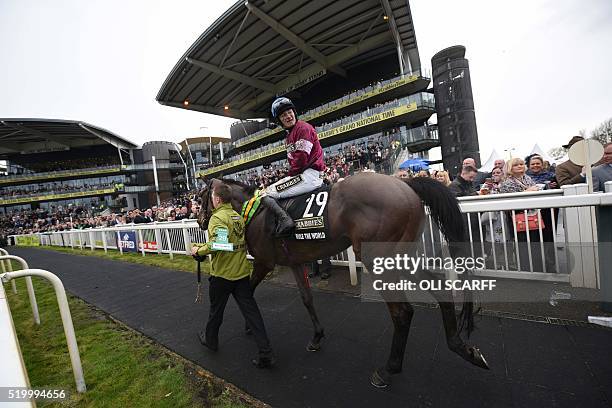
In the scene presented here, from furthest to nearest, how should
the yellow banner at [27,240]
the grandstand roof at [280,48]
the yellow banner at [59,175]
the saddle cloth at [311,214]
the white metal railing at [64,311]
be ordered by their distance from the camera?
1. the yellow banner at [59,175]
2. the yellow banner at [27,240]
3. the grandstand roof at [280,48]
4. the saddle cloth at [311,214]
5. the white metal railing at [64,311]

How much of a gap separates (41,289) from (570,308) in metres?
10.4

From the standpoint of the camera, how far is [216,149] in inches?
2261

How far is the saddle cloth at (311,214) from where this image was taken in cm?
291

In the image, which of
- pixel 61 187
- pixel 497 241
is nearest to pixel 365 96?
pixel 497 241

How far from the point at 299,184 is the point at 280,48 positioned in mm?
25156

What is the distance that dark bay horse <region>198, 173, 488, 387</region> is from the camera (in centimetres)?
239

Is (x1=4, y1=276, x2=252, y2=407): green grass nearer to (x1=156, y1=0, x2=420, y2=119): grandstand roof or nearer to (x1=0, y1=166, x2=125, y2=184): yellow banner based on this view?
(x1=156, y1=0, x2=420, y2=119): grandstand roof

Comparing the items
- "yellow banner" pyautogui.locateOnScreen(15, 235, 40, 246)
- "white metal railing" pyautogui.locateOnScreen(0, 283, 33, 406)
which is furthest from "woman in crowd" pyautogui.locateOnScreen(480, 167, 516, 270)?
"yellow banner" pyautogui.locateOnScreen(15, 235, 40, 246)

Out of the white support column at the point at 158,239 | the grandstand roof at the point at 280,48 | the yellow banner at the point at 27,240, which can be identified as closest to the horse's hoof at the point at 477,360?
the white support column at the point at 158,239

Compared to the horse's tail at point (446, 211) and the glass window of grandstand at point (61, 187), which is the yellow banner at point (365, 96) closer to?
the horse's tail at point (446, 211)

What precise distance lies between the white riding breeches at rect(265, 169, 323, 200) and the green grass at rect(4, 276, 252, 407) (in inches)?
77.2

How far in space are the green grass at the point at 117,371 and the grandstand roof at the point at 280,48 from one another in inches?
828

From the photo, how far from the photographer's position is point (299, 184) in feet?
10.6

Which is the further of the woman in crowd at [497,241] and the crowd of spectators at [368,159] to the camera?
the crowd of spectators at [368,159]
